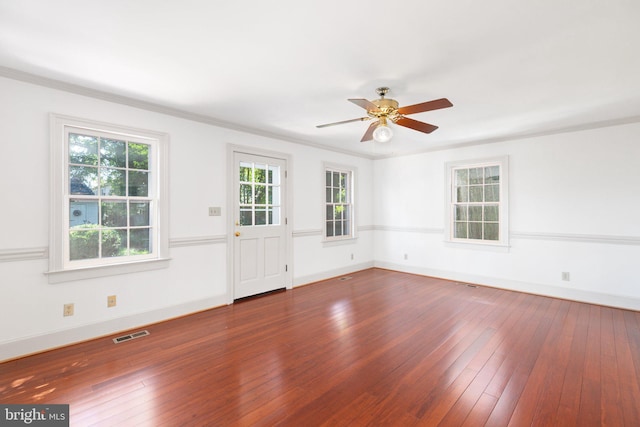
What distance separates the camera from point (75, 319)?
292 centimetres

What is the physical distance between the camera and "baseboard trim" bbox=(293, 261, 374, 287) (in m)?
5.12

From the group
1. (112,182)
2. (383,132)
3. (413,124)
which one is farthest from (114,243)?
(413,124)

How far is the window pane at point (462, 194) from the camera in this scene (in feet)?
17.7

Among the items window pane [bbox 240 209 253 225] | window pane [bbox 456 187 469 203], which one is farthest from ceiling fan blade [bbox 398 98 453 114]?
window pane [bbox 456 187 469 203]

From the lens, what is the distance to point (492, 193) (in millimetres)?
5090

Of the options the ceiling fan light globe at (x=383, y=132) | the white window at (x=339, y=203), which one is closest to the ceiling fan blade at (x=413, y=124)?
the ceiling fan light globe at (x=383, y=132)

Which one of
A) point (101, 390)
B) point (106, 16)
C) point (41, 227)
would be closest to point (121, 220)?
point (41, 227)

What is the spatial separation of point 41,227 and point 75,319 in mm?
948

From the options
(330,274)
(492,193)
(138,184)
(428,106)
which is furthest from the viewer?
(330,274)

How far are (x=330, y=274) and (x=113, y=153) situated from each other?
3894 mm

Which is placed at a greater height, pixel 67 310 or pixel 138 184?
pixel 138 184

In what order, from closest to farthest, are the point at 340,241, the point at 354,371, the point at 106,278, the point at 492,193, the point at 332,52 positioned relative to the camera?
1. the point at 332,52
2. the point at 354,371
3. the point at 106,278
4. the point at 492,193
5. the point at 340,241

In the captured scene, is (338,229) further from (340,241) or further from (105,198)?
(105,198)

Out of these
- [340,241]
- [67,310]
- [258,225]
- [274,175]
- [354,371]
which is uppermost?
[274,175]
